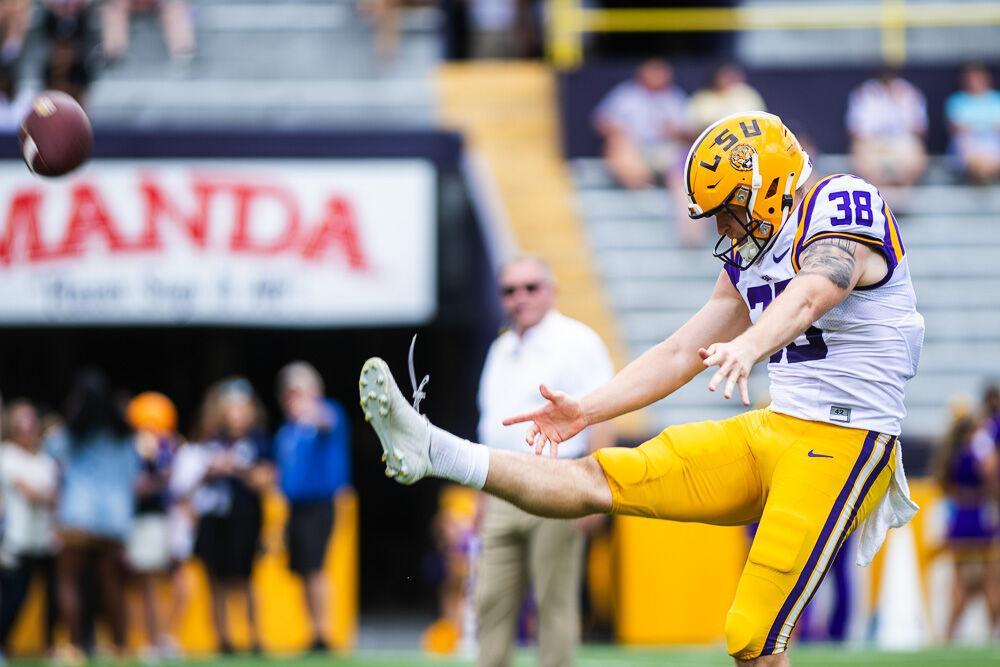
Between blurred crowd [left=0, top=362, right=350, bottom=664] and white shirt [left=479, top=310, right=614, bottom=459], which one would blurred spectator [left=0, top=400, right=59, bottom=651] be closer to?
blurred crowd [left=0, top=362, right=350, bottom=664]

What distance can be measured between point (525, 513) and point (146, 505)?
467 centimetres

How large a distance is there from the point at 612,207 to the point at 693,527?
179 inches

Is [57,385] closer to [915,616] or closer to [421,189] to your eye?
[421,189]

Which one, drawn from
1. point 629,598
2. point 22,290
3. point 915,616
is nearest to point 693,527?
point 629,598

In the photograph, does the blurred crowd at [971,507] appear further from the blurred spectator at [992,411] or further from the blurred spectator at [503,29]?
the blurred spectator at [503,29]

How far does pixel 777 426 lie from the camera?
15.8 ft

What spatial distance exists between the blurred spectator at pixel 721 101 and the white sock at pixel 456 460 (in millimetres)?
Answer: 9602

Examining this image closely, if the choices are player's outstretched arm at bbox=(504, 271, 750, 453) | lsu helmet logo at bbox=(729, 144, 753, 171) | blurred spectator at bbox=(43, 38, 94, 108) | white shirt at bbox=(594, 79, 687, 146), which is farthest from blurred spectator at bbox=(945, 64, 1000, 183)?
lsu helmet logo at bbox=(729, 144, 753, 171)

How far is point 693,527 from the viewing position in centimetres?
1076

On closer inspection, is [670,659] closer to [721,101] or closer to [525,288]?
[525,288]

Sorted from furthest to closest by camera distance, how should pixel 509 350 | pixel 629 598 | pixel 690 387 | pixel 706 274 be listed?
pixel 706 274
pixel 690 387
pixel 629 598
pixel 509 350

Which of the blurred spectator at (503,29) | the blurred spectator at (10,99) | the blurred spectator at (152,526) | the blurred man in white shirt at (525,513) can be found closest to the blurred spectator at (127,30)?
the blurred spectator at (10,99)

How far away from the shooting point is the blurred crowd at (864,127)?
1430 cm

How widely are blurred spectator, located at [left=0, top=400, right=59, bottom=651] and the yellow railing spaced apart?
7.14m
